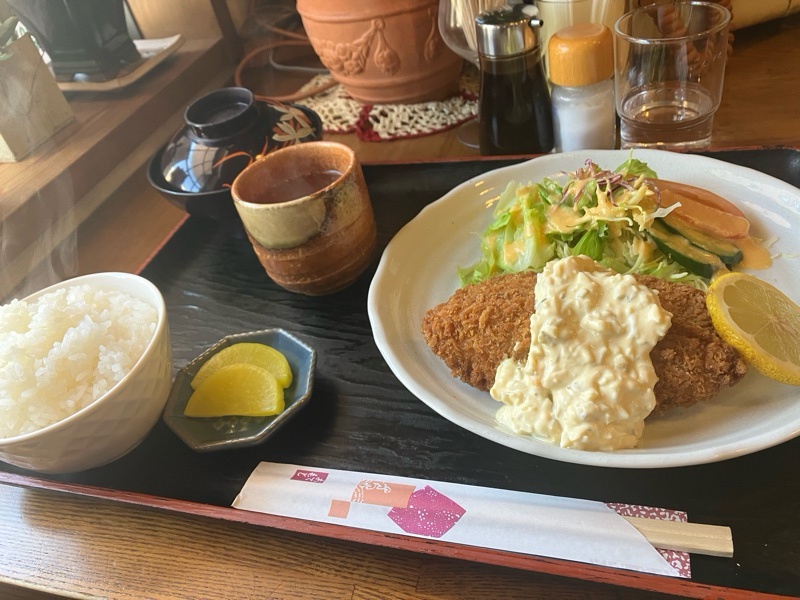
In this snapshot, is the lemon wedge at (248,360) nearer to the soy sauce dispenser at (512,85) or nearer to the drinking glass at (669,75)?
the soy sauce dispenser at (512,85)

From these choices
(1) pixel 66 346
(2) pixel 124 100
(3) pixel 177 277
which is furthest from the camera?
(2) pixel 124 100

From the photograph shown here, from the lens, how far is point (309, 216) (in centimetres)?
128

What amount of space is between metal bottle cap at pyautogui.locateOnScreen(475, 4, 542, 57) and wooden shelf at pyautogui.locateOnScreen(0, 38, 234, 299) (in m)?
1.31

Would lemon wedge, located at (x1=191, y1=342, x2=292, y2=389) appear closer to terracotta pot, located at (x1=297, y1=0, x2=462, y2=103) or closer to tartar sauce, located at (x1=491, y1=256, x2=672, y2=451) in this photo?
tartar sauce, located at (x1=491, y1=256, x2=672, y2=451)

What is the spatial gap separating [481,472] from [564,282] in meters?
0.35

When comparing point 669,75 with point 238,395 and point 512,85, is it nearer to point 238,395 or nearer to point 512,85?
point 512,85

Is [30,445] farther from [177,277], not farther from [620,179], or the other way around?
[620,179]

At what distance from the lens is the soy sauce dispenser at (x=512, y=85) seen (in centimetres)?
150

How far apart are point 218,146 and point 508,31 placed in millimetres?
797

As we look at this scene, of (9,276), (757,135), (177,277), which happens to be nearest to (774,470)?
(757,135)

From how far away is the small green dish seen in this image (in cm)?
106

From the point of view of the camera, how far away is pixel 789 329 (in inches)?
38.1

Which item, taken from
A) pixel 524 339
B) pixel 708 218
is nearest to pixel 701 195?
pixel 708 218

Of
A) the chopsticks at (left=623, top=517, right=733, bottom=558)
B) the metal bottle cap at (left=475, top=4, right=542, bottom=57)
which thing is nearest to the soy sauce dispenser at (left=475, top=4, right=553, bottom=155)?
the metal bottle cap at (left=475, top=4, right=542, bottom=57)
